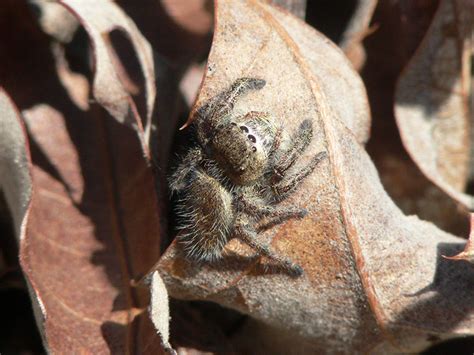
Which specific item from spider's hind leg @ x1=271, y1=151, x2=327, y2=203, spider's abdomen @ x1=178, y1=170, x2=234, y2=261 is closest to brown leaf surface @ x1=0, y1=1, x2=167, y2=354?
spider's abdomen @ x1=178, y1=170, x2=234, y2=261

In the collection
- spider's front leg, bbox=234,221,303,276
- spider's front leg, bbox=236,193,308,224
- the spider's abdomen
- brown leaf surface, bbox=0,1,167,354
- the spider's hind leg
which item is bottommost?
brown leaf surface, bbox=0,1,167,354

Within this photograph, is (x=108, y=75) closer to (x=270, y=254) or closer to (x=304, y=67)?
(x=304, y=67)

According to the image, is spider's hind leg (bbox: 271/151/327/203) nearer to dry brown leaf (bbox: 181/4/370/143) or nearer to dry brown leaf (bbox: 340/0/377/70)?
dry brown leaf (bbox: 181/4/370/143)

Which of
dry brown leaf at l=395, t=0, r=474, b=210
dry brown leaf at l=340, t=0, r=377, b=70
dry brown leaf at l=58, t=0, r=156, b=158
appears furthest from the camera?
dry brown leaf at l=340, t=0, r=377, b=70

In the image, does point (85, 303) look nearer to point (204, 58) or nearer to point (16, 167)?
point (16, 167)

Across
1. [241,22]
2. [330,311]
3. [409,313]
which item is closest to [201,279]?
[330,311]
